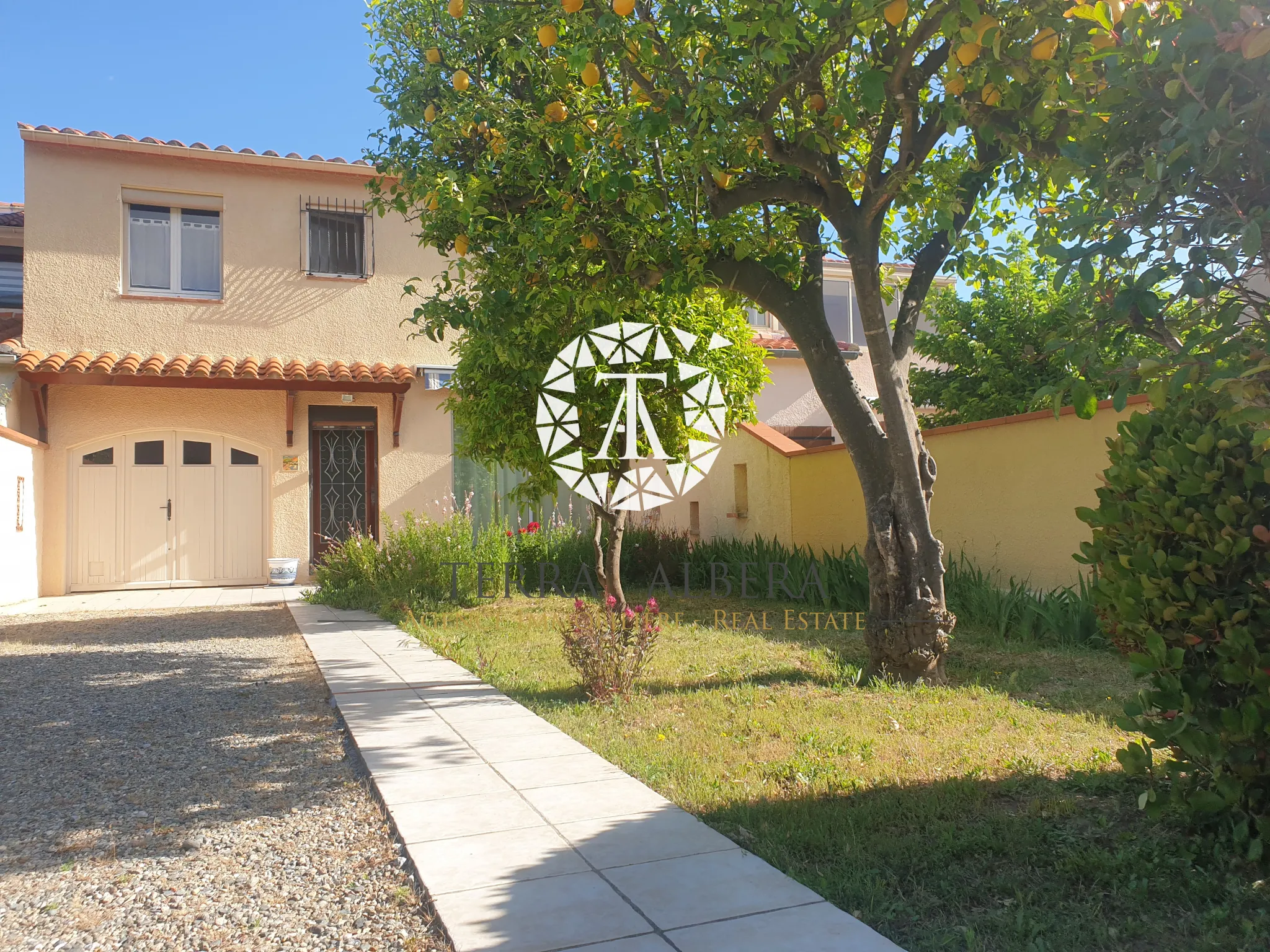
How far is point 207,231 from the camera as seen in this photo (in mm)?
14227

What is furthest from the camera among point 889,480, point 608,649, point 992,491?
point 992,491

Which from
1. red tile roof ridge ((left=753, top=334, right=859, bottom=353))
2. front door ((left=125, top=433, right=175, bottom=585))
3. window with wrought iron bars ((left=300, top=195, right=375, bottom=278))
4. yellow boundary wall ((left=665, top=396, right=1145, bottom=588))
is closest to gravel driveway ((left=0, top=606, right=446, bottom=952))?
yellow boundary wall ((left=665, top=396, right=1145, bottom=588))

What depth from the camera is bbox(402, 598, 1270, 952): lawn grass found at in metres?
2.91

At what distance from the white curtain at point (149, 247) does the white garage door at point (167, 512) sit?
7.63 feet

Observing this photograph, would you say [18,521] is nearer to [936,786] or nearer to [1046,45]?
[936,786]

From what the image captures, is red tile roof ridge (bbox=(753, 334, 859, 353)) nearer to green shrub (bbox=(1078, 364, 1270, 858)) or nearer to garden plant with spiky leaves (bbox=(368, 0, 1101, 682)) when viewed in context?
garden plant with spiky leaves (bbox=(368, 0, 1101, 682))

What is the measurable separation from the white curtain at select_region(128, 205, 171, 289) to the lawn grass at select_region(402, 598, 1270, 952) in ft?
30.8

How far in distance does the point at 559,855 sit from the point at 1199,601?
2357mm

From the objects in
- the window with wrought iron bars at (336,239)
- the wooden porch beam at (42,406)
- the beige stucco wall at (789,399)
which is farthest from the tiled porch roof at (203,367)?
the beige stucco wall at (789,399)

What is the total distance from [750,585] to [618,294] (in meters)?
6.46

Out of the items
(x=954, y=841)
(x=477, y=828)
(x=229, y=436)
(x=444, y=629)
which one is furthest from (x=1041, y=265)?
(x=229, y=436)

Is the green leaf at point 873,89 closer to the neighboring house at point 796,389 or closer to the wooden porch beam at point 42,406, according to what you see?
the neighboring house at point 796,389

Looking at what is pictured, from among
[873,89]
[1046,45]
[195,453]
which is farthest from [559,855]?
[195,453]

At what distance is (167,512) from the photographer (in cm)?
1384
